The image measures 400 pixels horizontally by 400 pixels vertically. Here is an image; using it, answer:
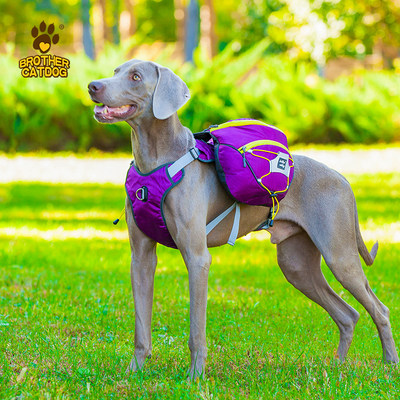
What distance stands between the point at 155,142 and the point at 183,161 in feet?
0.68

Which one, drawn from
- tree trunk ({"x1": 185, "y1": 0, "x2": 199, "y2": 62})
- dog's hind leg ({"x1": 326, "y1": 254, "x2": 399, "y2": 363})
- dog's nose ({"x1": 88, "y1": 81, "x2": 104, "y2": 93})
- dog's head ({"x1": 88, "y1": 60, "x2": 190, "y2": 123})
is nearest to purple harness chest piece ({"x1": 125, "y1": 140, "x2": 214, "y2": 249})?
dog's head ({"x1": 88, "y1": 60, "x2": 190, "y2": 123})

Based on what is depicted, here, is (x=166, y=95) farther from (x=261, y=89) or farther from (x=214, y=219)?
(x=261, y=89)

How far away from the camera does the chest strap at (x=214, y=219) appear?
4.03 metres

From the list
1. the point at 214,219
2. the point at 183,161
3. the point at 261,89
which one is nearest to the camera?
the point at 183,161

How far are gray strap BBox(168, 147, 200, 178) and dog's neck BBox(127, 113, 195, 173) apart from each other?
4cm

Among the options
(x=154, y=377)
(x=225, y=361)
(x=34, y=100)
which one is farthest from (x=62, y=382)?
(x=34, y=100)

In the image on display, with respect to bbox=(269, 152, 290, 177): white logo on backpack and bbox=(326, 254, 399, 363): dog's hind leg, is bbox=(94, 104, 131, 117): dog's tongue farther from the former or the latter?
bbox=(326, 254, 399, 363): dog's hind leg

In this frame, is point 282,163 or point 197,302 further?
point 282,163

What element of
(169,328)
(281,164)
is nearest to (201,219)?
(281,164)

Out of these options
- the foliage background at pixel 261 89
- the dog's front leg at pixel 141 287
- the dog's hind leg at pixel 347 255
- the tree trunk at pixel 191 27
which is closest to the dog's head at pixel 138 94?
the dog's front leg at pixel 141 287

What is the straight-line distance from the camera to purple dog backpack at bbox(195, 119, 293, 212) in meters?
4.23

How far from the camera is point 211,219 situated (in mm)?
4332

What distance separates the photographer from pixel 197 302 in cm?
402

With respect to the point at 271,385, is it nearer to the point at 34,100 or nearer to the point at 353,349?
the point at 353,349
